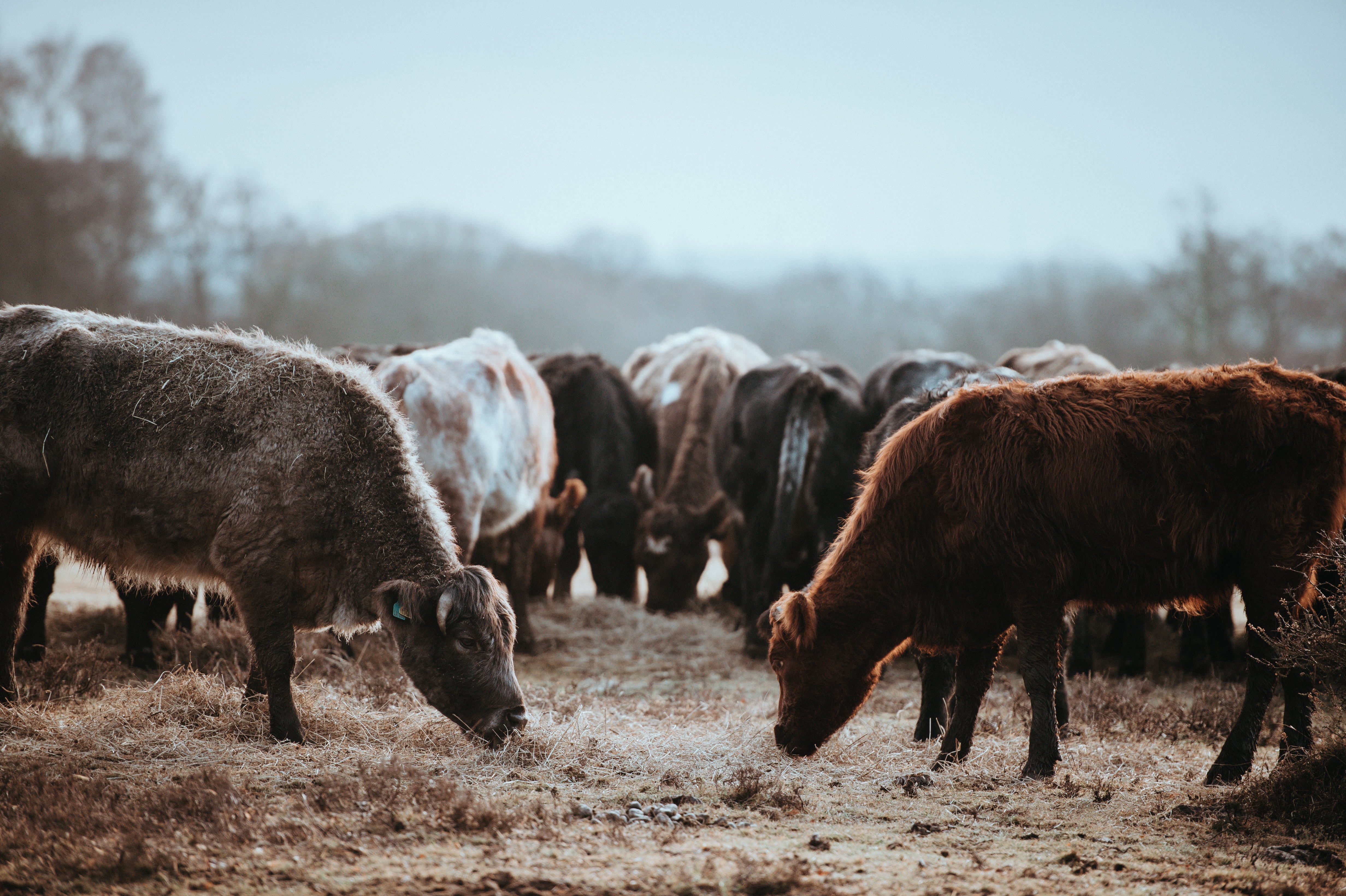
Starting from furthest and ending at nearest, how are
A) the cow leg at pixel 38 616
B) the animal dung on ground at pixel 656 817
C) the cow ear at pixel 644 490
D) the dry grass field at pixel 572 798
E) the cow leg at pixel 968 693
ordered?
the cow ear at pixel 644 490
the cow leg at pixel 38 616
the cow leg at pixel 968 693
the animal dung on ground at pixel 656 817
the dry grass field at pixel 572 798

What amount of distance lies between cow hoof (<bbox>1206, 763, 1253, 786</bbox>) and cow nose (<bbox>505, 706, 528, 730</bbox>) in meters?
3.24

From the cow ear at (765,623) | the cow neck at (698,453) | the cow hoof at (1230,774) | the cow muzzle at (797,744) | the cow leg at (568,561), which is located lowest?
the cow leg at (568,561)

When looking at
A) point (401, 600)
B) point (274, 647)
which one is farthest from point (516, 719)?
point (274, 647)

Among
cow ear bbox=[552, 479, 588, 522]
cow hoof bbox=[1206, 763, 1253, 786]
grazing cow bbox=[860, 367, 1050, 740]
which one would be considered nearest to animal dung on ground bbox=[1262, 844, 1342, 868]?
cow hoof bbox=[1206, 763, 1253, 786]

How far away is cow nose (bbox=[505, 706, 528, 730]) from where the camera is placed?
4.84 metres

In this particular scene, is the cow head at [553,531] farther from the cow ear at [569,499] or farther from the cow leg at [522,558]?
the cow leg at [522,558]

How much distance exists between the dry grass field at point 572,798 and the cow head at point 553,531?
10.6 ft

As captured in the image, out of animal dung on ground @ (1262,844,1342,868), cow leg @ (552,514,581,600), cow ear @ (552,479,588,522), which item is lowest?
cow leg @ (552,514,581,600)

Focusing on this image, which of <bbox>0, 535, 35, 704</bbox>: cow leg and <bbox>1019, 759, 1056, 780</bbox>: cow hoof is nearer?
<bbox>1019, 759, 1056, 780</bbox>: cow hoof

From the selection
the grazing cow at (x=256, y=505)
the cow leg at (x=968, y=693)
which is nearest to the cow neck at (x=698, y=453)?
the grazing cow at (x=256, y=505)

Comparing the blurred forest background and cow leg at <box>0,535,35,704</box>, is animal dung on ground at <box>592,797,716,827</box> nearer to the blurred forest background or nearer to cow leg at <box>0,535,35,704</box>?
cow leg at <box>0,535,35,704</box>

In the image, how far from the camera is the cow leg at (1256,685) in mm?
4473

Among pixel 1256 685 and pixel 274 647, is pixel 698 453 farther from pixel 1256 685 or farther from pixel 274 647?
pixel 1256 685

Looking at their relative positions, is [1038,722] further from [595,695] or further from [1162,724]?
[595,695]
